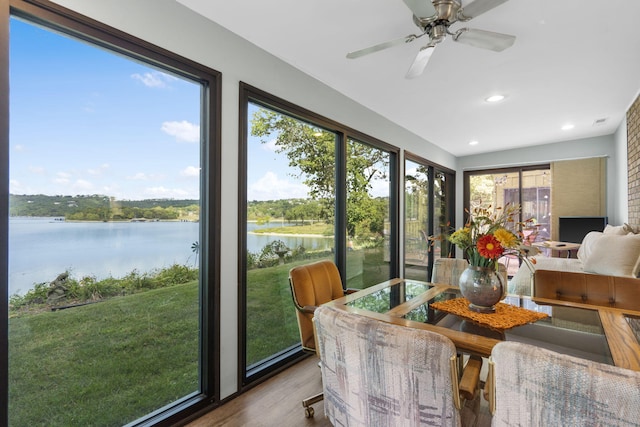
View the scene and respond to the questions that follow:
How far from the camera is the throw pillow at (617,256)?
2.62 m

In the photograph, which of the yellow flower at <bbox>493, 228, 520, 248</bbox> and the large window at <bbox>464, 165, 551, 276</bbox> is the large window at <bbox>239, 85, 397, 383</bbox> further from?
the large window at <bbox>464, 165, 551, 276</bbox>

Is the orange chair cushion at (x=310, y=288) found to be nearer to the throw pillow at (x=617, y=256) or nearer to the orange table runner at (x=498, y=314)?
the orange table runner at (x=498, y=314)

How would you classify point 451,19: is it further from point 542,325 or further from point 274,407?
point 274,407

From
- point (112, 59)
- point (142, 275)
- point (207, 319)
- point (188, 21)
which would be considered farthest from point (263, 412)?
point (188, 21)

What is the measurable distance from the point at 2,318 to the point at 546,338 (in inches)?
90.3

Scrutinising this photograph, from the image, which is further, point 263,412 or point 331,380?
point 263,412

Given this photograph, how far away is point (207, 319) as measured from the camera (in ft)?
6.79

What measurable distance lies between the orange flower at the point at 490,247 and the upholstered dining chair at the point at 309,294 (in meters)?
1.01

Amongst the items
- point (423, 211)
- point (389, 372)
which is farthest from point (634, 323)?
point (423, 211)

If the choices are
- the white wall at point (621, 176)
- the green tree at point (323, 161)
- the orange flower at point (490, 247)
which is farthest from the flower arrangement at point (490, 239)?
the white wall at point (621, 176)

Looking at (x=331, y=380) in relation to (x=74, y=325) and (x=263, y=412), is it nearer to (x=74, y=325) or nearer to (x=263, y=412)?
(x=263, y=412)

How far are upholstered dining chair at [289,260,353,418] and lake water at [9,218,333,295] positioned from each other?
71cm

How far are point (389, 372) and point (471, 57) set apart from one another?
2.49 metres

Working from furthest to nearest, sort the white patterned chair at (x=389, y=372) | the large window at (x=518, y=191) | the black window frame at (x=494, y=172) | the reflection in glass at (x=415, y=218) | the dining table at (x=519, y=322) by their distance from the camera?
1. the black window frame at (x=494, y=172)
2. the large window at (x=518, y=191)
3. the reflection in glass at (x=415, y=218)
4. the dining table at (x=519, y=322)
5. the white patterned chair at (x=389, y=372)
